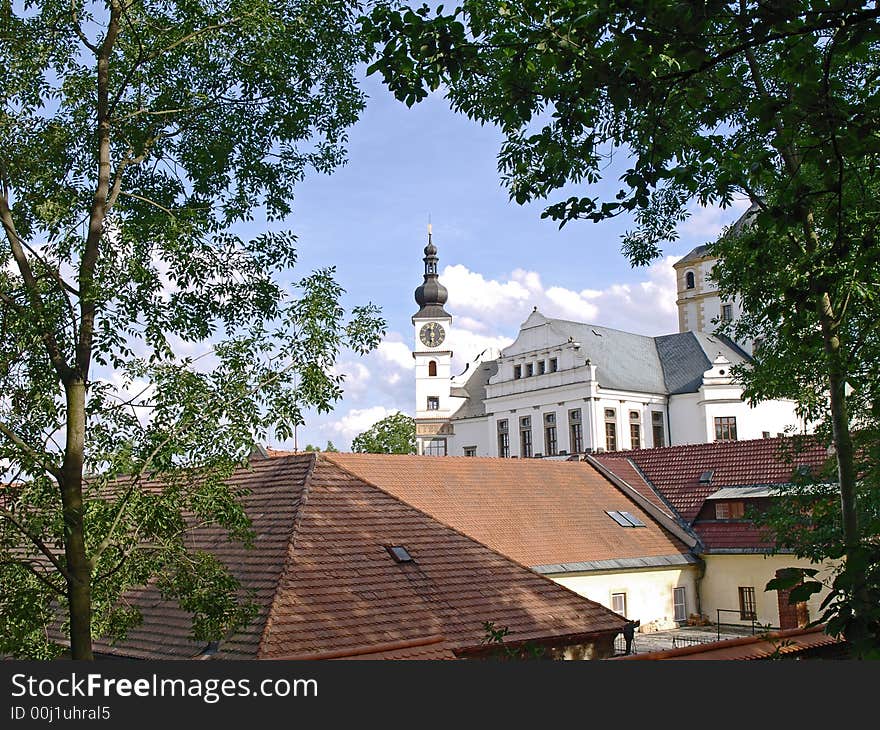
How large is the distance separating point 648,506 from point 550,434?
29.3 meters

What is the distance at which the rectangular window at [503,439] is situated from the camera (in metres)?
60.8

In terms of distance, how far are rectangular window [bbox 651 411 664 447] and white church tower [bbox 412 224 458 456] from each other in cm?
1673

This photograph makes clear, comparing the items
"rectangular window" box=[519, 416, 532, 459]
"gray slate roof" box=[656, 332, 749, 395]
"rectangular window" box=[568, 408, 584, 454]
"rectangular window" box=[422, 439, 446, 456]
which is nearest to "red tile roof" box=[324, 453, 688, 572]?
"rectangular window" box=[568, 408, 584, 454]

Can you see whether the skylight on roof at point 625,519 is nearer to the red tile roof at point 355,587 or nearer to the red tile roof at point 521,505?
the red tile roof at point 521,505

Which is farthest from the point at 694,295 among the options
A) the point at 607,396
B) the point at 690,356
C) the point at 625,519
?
the point at 625,519

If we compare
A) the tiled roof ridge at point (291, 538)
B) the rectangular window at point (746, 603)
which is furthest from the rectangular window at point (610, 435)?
the tiled roof ridge at point (291, 538)

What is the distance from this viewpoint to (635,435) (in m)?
57.1

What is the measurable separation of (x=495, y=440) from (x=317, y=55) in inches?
2133

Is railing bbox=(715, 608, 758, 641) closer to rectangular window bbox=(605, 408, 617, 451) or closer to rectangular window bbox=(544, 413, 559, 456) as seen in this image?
rectangular window bbox=(605, 408, 617, 451)

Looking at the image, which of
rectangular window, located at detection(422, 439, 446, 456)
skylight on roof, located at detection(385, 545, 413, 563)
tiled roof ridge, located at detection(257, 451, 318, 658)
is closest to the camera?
tiled roof ridge, located at detection(257, 451, 318, 658)

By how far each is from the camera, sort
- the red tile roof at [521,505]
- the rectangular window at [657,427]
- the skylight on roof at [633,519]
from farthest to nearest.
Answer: the rectangular window at [657,427], the skylight on roof at [633,519], the red tile roof at [521,505]

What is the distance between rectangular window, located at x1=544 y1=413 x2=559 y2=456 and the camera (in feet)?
190

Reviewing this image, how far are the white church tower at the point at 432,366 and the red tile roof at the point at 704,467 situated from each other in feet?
123

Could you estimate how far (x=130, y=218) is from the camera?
808 centimetres
